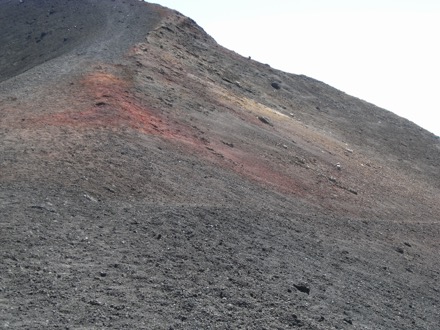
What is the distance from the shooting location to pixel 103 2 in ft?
156

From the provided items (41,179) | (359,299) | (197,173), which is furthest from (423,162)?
(41,179)

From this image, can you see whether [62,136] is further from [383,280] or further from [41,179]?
[383,280]

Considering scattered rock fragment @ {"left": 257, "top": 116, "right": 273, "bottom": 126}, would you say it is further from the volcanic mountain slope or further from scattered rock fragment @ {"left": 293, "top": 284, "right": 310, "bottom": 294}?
scattered rock fragment @ {"left": 293, "top": 284, "right": 310, "bottom": 294}

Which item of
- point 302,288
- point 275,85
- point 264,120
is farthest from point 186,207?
A: point 275,85

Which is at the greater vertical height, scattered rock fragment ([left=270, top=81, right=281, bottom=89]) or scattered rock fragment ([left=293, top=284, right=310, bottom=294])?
scattered rock fragment ([left=270, top=81, right=281, bottom=89])

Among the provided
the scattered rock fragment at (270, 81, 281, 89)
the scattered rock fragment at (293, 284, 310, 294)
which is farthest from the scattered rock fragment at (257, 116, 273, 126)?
the scattered rock fragment at (293, 284, 310, 294)

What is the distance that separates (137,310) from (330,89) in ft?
134

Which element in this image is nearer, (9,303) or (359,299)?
(9,303)

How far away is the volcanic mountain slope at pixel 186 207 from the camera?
1118 centimetres

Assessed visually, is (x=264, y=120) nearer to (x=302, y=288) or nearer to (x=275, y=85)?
(x=275, y=85)

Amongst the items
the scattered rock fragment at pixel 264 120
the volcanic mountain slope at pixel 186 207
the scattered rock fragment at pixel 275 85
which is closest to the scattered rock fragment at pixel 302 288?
the volcanic mountain slope at pixel 186 207

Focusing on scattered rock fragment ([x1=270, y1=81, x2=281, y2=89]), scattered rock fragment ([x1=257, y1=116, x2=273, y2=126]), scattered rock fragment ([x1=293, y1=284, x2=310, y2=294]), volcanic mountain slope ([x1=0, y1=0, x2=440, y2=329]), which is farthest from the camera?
scattered rock fragment ([x1=270, y1=81, x2=281, y2=89])

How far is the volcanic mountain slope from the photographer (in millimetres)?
11180

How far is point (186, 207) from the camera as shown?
1573 centimetres
